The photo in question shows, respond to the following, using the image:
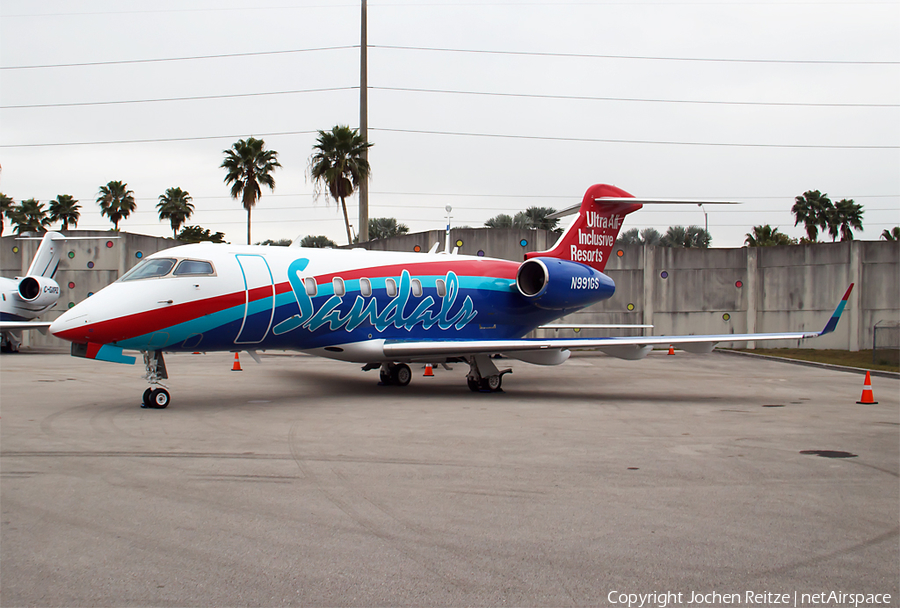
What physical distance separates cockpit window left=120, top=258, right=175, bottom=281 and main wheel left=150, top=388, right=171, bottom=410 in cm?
188

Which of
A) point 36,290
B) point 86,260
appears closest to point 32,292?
point 36,290

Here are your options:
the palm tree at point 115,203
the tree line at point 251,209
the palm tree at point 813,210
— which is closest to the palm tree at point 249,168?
the tree line at point 251,209

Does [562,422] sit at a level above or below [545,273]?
below

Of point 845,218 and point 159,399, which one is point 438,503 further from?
point 845,218

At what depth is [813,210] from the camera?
67.6 m

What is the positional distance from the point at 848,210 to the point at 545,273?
6170 cm

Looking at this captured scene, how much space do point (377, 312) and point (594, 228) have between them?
7267mm

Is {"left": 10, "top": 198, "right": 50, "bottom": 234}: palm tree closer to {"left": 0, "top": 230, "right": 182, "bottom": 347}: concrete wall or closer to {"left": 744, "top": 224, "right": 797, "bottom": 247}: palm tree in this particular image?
{"left": 0, "top": 230, "right": 182, "bottom": 347}: concrete wall

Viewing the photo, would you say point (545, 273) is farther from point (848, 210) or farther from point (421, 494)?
point (848, 210)

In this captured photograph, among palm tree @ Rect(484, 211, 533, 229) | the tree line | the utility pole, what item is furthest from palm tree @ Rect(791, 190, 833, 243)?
the utility pole

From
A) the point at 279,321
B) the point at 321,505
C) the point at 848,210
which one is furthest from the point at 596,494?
the point at 848,210

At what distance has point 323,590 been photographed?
410cm

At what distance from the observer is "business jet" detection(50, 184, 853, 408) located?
11.5m

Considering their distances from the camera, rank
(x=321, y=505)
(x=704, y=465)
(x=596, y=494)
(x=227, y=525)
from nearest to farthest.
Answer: (x=227, y=525) < (x=321, y=505) < (x=596, y=494) < (x=704, y=465)
